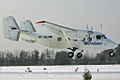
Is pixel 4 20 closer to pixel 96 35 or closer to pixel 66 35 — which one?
pixel 66 35

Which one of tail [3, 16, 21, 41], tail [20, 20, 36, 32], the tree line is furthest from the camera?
the tree line

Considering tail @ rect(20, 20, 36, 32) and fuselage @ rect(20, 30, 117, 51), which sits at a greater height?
tail @ rect(20, 20, 36, 32)

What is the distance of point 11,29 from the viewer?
42938 millimetres

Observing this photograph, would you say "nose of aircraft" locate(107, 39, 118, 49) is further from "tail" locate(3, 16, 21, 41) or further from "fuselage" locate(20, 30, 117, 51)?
"tail" locate(3, 16, 21, 41)

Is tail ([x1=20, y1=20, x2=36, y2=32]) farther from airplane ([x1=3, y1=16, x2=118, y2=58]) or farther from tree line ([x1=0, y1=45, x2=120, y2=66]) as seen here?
tree line ([x1=0, y1=45, x2=120, y2=66])

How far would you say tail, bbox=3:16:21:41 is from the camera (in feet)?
135

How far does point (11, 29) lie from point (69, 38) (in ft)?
28.4

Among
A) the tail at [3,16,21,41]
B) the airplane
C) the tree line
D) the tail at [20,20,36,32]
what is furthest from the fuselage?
the tree line

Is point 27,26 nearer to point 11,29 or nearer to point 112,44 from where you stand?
point 11,29

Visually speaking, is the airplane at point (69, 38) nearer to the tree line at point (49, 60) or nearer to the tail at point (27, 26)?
the tail at point (27, 26)

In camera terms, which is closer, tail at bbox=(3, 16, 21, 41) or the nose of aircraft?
the nose of aircraft

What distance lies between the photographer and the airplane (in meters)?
36.8

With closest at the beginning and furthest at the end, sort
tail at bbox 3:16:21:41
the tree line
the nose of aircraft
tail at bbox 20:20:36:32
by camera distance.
→ the nose of aircraft → tail at bbox 20:20:36:32 → tail at bbox 3:16:21:41 → the tree line

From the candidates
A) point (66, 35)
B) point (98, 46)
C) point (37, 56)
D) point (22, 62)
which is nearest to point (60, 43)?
point (66, 35)
